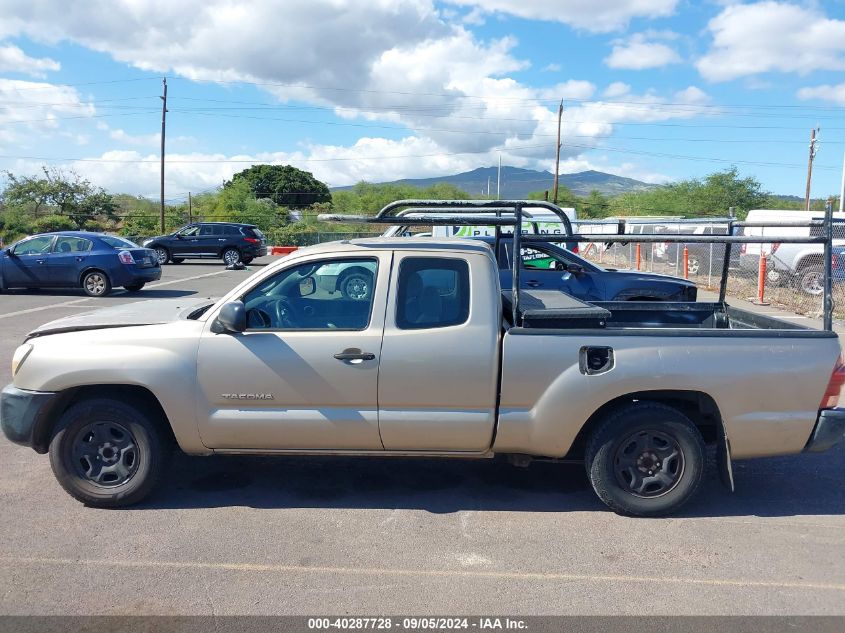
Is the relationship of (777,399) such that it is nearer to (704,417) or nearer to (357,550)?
(704,417)

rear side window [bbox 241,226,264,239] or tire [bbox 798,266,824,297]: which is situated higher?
rear side window [bbox 241,226,264,239]

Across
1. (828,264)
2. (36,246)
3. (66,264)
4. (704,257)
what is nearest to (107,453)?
(828,264)

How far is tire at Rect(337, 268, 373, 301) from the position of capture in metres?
4.67

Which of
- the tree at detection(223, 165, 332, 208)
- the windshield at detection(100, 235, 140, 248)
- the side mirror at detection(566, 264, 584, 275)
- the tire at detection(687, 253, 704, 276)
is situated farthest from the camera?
the tree at detection(223, 165, 332, 208)

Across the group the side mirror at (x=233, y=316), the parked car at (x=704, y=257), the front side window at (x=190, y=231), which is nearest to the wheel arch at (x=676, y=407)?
the side mirror at (x=233, y=316)

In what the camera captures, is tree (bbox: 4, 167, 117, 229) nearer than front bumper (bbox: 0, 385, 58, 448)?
No

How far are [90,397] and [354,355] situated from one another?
5.79 feet

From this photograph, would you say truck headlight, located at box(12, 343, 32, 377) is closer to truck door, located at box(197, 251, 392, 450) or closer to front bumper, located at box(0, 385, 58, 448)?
front bumper, located at box(0, 385, 58, 448)

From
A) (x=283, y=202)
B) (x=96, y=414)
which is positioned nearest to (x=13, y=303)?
(x=96, y=414)

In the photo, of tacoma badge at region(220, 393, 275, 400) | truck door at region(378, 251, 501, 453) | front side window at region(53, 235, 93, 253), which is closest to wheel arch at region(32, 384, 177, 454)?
tacoma badge at region(220, 393, 275, 400)

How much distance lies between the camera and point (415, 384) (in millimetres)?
4508

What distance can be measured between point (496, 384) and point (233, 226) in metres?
26.9

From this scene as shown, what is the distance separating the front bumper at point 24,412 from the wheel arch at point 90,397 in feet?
0.08

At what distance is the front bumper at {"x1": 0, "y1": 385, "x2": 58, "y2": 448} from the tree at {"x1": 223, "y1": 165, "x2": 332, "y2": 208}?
267 ft
